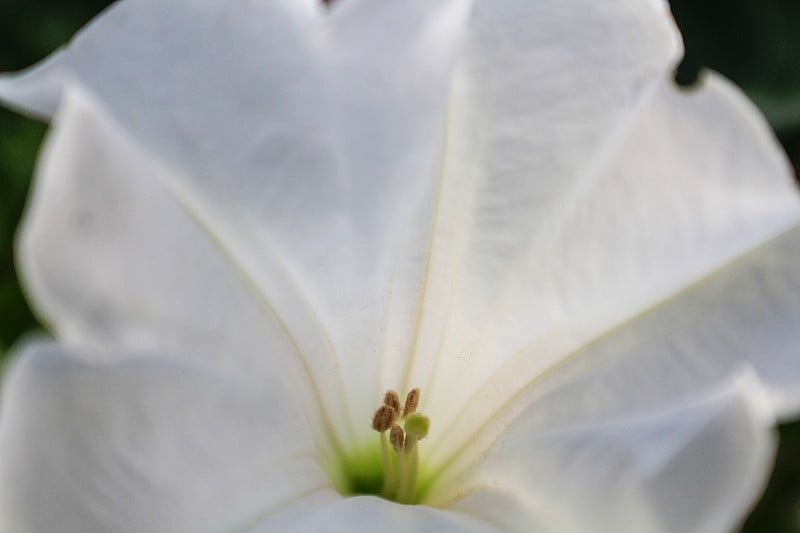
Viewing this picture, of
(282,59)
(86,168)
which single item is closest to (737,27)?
(282,59)

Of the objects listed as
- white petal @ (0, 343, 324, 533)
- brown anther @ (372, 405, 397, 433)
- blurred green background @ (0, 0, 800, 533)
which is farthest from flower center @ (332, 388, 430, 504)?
blurred green background @ (0, 0, 800, 533)

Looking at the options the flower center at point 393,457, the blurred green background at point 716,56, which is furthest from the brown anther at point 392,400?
the blurred green background at point 716,56

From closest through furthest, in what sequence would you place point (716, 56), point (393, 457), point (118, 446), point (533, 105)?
point (118, 446)
point (533, 105)
point (393, 457)
point (716, 56)

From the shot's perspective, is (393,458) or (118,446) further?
(393,458)

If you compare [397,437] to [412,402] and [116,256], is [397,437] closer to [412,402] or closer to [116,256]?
[412,402]

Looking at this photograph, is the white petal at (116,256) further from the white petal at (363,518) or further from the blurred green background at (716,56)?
the blurred green background at (716,56)

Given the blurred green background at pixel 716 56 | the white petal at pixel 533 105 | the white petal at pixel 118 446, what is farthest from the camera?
the blurred green background at pixel 716 56

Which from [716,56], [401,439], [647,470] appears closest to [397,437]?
[401,439]
